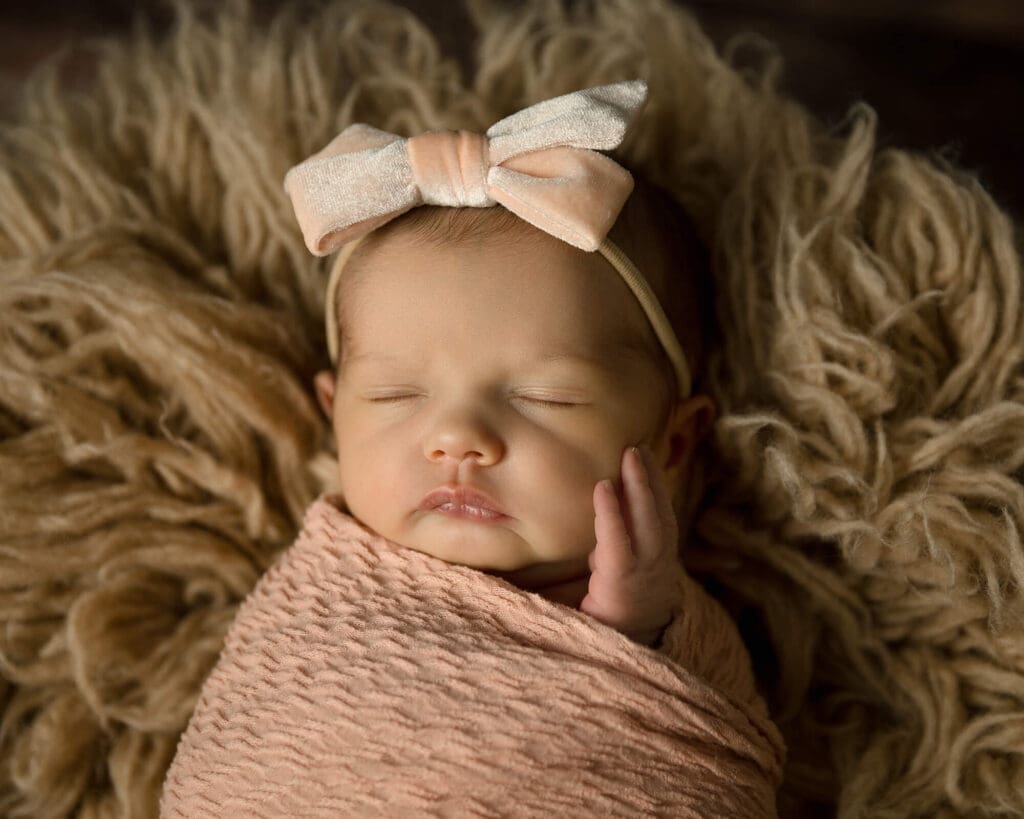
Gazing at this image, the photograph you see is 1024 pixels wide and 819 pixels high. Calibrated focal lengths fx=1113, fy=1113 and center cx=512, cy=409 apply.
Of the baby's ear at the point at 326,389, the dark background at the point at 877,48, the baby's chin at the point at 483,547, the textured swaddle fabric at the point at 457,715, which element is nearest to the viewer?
the textured swaddle fabric at the point at 457,715

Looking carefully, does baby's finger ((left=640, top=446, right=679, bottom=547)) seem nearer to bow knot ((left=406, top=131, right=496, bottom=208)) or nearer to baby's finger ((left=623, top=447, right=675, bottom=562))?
baby's finger ((left=623, top=447, right=675, bottom=562))

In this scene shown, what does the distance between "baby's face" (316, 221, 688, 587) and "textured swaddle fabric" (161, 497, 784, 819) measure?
56 millimetres

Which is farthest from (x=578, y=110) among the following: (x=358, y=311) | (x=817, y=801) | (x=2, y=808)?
(x=2, y=808)

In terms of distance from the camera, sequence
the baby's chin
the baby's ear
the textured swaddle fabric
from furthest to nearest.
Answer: the baby's ear < the baby's chin < the textured swaddle fabric

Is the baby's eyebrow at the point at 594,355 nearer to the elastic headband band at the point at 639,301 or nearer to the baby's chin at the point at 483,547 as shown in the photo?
the elastic headband band at the point at 639,301

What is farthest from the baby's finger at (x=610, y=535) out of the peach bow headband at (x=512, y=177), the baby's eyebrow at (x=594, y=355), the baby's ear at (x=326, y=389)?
the baby's ear at (x=326, y=389)

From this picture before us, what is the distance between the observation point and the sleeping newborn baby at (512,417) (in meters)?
1.04

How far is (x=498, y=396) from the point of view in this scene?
106cm

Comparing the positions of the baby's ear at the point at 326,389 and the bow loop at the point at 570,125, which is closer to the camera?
the bow loop at the point at 570,125

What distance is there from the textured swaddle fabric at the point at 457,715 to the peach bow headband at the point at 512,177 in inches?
12.7

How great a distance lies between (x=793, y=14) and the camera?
1.72 metres

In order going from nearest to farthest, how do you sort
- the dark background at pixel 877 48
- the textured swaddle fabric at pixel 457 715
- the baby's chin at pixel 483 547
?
the textured swaddle fabric at pixel 457 715, the baby's chin at pixel 483 547, the dark background at pixel 877 48

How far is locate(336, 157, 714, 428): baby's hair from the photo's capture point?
3.59 feet

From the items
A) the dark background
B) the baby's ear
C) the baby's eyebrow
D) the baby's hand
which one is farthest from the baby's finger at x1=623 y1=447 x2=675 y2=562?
the dark background
